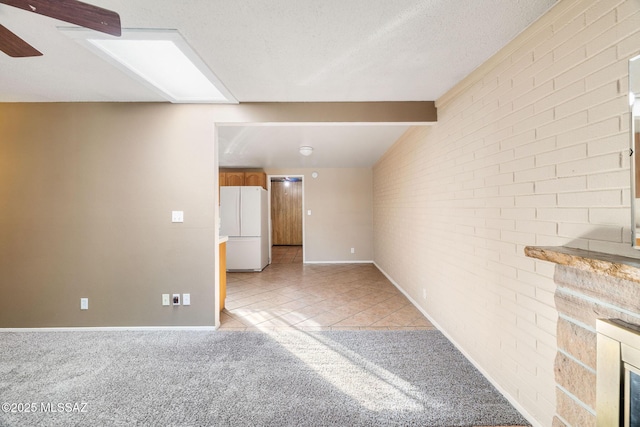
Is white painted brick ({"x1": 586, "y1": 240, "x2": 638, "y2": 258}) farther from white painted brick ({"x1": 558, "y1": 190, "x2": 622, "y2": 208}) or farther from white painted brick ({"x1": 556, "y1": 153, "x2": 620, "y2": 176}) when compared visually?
white painted brick ({"x1": 556, "y1": 153, "x2": 620, "y2": 176})

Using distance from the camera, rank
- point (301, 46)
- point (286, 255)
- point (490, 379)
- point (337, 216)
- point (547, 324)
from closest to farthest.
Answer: point (547, 324) < point (301, 46) < point (490, 379) < point (337, 216) < point (286, 255)

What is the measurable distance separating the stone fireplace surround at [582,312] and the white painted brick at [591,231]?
108mm

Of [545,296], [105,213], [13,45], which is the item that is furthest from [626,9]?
[105,213]

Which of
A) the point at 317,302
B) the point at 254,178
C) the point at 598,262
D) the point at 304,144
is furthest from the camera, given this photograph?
the point at 254,178

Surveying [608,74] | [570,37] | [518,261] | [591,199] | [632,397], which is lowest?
[632,397]

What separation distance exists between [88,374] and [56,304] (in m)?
1.22

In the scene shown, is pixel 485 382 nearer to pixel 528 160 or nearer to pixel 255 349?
pixel 528 160

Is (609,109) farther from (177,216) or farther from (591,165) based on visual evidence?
(177,216)

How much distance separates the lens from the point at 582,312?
3.57ft

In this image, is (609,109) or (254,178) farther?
(254,178)

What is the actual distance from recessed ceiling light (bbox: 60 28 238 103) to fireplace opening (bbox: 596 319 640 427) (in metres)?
2.66

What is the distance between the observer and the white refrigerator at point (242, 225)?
18.0 feet

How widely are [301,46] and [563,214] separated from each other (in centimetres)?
188

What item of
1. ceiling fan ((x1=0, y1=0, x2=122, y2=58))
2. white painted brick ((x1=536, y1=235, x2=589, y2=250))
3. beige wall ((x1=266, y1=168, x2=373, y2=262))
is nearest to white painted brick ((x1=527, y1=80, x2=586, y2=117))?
white painted brick ((x1=536, y1=235, x2=589, y2=250))
